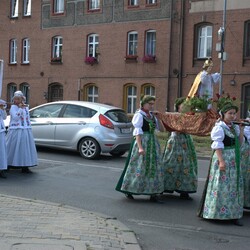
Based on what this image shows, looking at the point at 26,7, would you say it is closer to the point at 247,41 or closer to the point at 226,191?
the point at 247,41

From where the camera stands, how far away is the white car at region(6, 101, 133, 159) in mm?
13859

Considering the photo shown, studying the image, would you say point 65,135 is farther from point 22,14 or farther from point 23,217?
point 22,14

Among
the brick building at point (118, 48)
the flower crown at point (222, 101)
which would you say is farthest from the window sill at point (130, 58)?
the flower crown at point (222, 101)

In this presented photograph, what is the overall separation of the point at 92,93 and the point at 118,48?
3.78m

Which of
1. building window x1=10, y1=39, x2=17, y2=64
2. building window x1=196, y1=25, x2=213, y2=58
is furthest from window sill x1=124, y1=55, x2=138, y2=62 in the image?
building window x1=10, y1=39, x2=17, y2=64

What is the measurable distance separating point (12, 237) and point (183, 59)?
80.5 ft

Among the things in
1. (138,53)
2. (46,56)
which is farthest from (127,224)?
(46,56)

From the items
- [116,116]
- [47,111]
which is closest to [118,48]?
[47,111]

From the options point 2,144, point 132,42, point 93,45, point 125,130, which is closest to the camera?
point 2,144

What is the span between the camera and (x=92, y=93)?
33.4 metres

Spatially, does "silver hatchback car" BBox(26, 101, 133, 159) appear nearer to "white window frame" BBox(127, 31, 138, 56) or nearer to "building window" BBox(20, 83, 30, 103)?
"white window frame" BBox(127, 31, 138, 56)

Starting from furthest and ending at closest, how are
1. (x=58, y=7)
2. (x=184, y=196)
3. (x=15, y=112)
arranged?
(x=58, y=7) → (x=15, y=112) → (x=184, y=196)

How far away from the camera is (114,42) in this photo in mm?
31719

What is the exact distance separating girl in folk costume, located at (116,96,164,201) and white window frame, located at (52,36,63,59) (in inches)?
1065
